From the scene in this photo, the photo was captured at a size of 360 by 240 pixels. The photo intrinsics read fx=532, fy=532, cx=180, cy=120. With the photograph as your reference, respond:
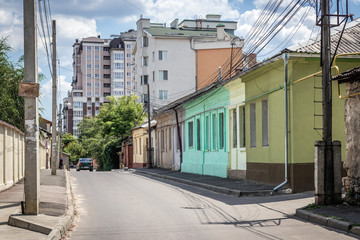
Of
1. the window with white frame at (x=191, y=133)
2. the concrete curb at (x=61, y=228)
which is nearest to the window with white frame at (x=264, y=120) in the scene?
the concrete curb at (x=61, y=228)

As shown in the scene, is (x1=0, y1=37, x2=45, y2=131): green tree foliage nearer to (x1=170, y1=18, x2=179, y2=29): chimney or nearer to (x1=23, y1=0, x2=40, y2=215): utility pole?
(x1=23, y1=0, x2=40, y2=215): utility pole

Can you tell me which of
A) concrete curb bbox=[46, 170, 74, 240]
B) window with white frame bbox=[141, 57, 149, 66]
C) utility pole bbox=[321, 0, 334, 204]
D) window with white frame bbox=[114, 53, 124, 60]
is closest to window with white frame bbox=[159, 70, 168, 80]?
window with white frame bbox=[141, 57, 149, 66]

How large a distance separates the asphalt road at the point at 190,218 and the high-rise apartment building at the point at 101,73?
120m

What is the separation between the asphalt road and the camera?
32.3 ft

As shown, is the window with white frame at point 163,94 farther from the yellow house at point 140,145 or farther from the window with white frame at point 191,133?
the window with white frame at point 191,133

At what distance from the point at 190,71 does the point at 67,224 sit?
56047mm

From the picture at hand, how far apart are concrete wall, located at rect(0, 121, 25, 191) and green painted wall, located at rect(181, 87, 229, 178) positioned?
9518mm

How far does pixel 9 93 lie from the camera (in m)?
29.3

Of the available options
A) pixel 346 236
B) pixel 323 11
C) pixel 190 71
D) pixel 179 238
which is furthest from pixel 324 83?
pixel 190 71

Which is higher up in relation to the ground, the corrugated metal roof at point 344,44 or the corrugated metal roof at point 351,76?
the corrugated metal roof at point 344,44

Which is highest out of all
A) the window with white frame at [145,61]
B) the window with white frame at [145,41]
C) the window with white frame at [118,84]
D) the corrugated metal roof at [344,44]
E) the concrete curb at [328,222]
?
the window with white frame at [118,84]

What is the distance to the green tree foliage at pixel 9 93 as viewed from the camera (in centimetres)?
2834

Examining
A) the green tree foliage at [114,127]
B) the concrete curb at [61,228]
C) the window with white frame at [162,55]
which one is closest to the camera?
the concrete curb at [61,228]

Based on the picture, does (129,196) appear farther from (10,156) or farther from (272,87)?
(272,87)
